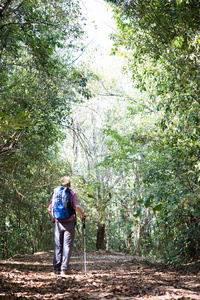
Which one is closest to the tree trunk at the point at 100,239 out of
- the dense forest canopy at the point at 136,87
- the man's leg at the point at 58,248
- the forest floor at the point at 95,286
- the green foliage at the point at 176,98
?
the dense forest canopy at the point at 136,87

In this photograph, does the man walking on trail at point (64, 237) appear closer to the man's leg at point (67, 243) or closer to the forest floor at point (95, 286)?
the man's leg at point (67, 243)

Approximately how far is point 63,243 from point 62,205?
802mm

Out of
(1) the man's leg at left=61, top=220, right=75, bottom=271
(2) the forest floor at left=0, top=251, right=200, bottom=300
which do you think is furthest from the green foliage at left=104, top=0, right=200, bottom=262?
(1) the man's leg at left=61, top=220, right=75, bottom=271

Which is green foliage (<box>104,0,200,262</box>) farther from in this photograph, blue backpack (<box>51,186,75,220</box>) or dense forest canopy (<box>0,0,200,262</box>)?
blue backpack (<box>51,186,75,220</box>)

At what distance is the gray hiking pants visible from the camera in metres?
6.08

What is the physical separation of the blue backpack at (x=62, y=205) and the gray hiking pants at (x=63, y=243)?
0.76ft

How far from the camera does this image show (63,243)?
622 cm

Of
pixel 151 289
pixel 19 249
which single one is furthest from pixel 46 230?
pixel 151 289

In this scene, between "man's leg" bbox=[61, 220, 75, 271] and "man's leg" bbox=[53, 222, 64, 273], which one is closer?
"man's leg" bbox=[61, 220, 75, 271]

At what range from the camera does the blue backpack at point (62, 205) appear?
612 cm

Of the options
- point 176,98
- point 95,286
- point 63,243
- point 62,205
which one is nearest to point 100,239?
point 63,243

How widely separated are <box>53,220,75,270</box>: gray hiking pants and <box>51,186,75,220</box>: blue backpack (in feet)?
0.76

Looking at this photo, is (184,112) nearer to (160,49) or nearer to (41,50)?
(160,49)

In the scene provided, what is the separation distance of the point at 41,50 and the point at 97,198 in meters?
9.85
